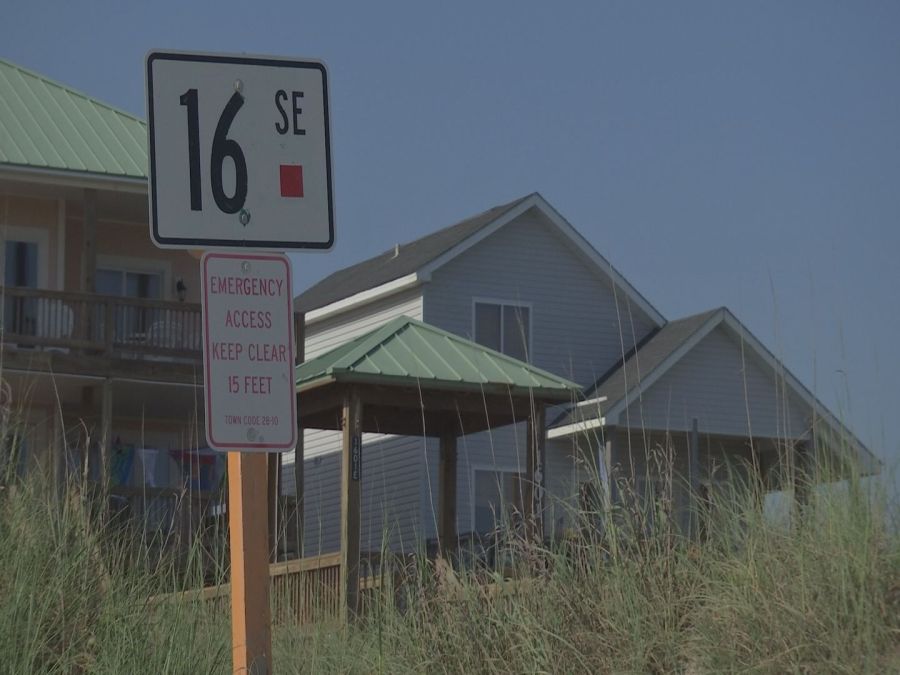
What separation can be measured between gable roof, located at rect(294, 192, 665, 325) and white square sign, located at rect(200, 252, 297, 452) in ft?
79.8

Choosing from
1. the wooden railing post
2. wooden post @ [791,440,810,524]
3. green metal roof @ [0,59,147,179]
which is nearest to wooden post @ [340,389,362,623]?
the wooden railing post

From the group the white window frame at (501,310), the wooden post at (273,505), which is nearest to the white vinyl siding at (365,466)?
the white window frame at (501,310)

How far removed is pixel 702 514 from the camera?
21.1 feet

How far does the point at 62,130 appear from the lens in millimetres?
24438

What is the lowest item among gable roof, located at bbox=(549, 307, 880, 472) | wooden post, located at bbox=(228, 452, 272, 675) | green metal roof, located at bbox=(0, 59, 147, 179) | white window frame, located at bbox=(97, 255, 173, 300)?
wooden post, located at bbox=(228, 452, 272, 675)

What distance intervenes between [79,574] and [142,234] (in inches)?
796

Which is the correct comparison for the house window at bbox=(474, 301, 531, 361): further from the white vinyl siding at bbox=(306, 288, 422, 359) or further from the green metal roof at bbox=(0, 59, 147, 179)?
the green metal roof at bbox=(0, 59, 147, 179)

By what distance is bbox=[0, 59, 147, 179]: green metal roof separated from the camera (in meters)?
23.1

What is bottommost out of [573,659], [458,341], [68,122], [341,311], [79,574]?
[573,659]

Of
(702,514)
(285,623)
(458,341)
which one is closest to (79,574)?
(285,623)

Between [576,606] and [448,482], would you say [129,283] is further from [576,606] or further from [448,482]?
[576,606]

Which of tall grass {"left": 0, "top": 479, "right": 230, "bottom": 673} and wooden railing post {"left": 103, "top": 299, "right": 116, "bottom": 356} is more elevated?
wooden railing post {"left": 103, "top": 299, "right": 116, "bottom": 356}

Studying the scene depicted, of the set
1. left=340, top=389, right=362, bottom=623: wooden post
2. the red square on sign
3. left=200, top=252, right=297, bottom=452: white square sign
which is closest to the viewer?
left=200, top=252, right=297, bottom=452: white square sign

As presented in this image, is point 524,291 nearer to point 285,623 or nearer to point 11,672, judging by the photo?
point 285,623
